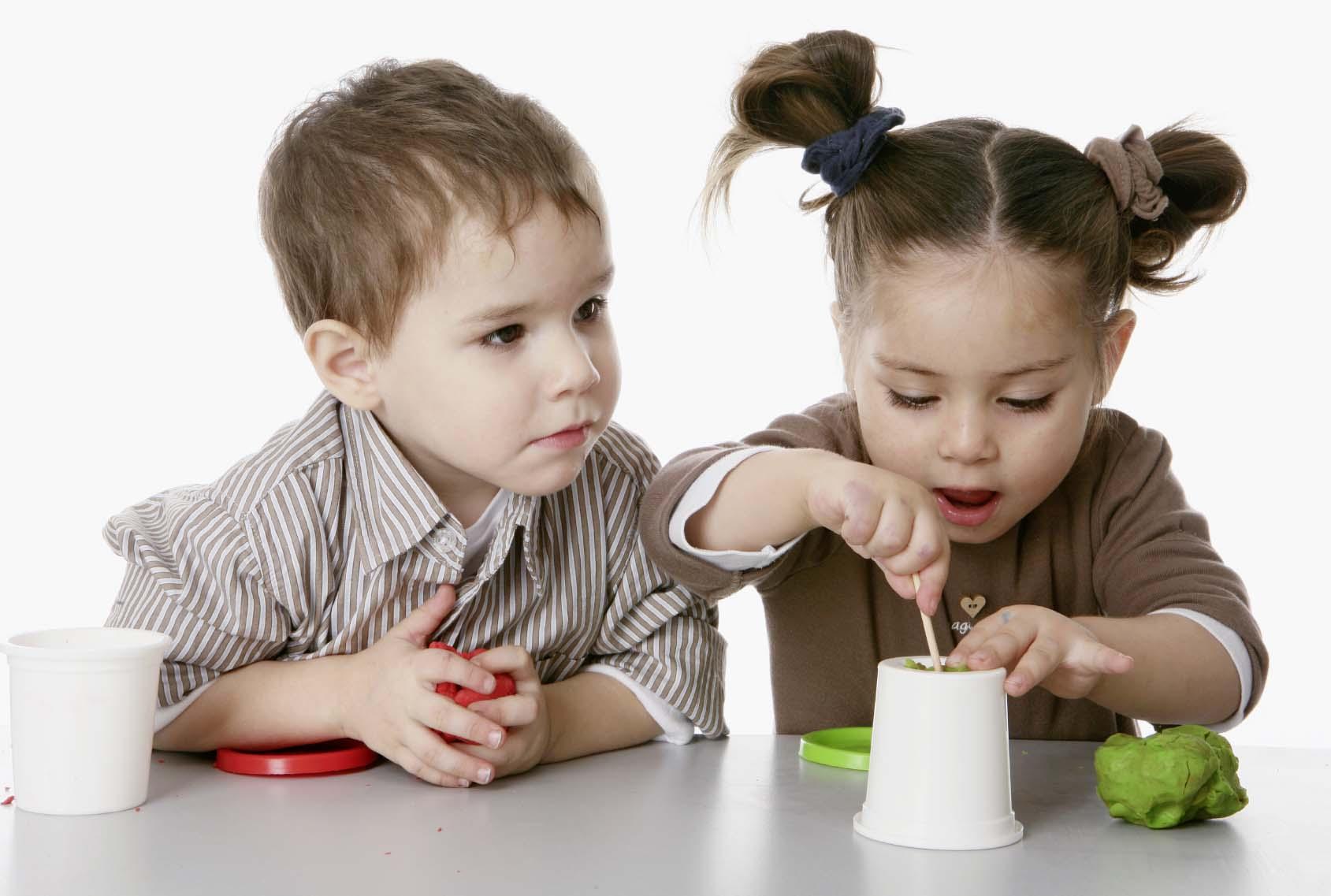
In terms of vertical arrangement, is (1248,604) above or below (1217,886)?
above

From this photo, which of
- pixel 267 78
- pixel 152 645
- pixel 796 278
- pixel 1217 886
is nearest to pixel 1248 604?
pixel 1217 886

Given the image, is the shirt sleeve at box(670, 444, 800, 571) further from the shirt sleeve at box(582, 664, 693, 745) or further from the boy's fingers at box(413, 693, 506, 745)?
the boy's fingers at box(413, 693, 506, 745)

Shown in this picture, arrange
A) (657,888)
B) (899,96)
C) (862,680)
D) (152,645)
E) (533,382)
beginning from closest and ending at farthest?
1. (657,888)
2. (152,645)
3. (533,382)
4. (862,680)
5. (899,96)

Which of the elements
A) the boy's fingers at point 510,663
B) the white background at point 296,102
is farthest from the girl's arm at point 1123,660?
the white background at point 296,102

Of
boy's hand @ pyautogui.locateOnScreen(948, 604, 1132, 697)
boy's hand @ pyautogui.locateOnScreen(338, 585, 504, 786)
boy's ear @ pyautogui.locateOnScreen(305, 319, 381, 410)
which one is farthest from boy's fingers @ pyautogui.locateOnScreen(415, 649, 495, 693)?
boy's hand @ pyautogui.locateOnScreen(948, 604, 1132, 697)

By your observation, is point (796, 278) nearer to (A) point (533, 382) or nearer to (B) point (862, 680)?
(B) point (862, 680)

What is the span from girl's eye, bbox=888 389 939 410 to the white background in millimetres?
869

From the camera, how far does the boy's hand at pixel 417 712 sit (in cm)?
101

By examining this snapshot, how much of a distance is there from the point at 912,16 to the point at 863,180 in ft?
3.32

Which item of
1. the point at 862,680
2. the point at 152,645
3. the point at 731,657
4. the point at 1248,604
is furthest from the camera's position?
the point at 731,657

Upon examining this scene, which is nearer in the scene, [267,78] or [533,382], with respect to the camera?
[533,382]

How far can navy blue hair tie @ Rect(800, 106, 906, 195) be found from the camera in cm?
124

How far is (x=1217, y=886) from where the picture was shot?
31.3 inches

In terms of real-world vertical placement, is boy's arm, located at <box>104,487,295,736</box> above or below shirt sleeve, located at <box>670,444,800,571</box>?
below
